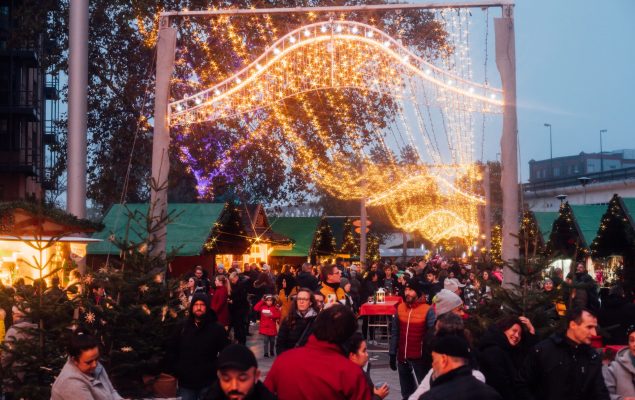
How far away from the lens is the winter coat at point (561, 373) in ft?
26.5

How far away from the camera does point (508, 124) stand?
56.5 ft

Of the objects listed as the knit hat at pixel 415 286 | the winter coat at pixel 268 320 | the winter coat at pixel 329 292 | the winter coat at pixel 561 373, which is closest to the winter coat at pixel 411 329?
the knit hat at pixel 415 286

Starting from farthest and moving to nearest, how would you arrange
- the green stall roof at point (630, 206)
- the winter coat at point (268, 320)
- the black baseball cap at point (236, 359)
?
the green stall roof at point (630, 206) < the winter coat at point (268, 320) < the black baseball cap at point (236, 359)

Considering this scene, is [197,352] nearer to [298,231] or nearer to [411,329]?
[411,329]

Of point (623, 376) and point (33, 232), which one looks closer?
point (623, 376)

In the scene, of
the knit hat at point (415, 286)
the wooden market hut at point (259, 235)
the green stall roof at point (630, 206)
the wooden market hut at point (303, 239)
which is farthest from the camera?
the wooden market hut at point (303, 239)

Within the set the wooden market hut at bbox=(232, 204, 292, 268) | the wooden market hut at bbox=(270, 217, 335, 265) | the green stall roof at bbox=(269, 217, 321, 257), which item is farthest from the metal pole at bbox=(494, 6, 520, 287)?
the green stall roof at bbox=(269, 217, 321, 257)

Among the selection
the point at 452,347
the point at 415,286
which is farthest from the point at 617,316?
the point at 452,347

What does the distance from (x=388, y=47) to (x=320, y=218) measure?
96.8 feet

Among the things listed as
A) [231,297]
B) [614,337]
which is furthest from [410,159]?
[614,337]

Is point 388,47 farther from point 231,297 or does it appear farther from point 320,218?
point 320,218

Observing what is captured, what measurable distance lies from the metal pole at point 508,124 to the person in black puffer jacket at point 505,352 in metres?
7.76

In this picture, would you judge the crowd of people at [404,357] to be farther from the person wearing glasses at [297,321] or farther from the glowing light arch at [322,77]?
the glowing light arch at [322,77]

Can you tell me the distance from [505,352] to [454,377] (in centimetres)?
269
